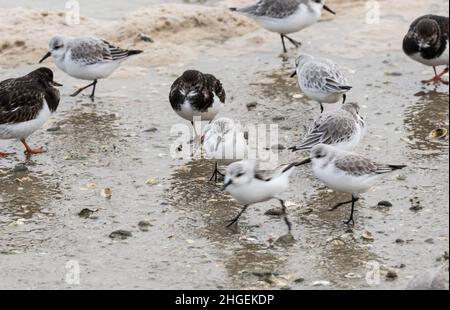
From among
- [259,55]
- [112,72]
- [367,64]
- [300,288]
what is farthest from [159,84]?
[300,288]

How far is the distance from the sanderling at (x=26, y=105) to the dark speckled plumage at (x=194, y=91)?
4.32 feet

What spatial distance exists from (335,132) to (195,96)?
5.25 feet

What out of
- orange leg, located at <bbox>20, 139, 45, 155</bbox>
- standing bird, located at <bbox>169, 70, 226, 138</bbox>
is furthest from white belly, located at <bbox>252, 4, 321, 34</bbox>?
orange leg, located at <bbox>20, 139, 45, 155</bbox>

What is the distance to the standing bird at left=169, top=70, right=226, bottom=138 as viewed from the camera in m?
9.83

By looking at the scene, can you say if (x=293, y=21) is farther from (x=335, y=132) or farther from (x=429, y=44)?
(x=335, y=132)

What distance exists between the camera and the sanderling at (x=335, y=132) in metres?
9.02

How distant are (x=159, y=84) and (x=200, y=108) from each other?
1.82 meters

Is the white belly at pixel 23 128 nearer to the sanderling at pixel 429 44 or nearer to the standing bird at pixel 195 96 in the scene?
the standing bird at pixel 195 96

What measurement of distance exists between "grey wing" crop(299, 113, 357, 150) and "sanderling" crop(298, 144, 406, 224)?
720 millimetres

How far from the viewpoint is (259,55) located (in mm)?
12633

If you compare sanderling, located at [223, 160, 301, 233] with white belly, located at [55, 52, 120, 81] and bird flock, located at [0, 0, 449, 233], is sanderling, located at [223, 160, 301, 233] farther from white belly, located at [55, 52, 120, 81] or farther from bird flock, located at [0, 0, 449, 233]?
white belly, located at [55, 52, 120, 81]

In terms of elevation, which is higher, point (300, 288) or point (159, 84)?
point (300, 288)

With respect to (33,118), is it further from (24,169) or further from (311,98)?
(311,98)
